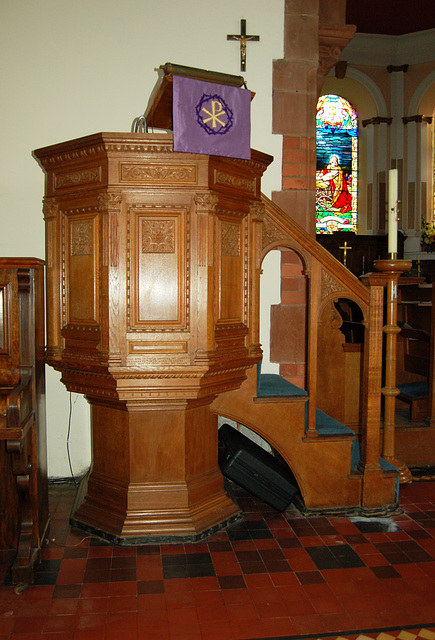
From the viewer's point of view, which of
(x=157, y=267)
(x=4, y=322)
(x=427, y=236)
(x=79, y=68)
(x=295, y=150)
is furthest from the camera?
(x=427, y=236)

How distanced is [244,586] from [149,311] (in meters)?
1.30

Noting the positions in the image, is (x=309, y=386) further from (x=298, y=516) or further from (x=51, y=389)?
(x=51, y=389)

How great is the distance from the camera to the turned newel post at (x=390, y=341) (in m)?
3.47

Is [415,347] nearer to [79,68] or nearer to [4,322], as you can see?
[79,68]

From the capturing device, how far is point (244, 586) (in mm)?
2617

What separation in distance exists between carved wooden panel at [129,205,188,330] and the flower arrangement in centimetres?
804

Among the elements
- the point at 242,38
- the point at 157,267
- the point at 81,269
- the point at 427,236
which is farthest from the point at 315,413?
the point at 427,236

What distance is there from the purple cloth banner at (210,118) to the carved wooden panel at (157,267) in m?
0.33

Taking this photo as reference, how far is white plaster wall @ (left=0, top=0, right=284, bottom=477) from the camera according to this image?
148 inches

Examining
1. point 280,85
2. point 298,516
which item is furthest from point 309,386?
point 280,85

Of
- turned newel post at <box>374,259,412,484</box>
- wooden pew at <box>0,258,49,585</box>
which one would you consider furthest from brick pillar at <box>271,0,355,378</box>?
wooden pew at <box>0,258,49,585</box>

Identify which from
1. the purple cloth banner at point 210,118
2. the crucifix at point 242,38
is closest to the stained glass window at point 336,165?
the crucifix at point 242,38

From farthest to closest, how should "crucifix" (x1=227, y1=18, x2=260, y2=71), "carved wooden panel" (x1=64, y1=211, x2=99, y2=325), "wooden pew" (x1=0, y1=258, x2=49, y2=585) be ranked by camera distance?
1. "crucifix" (x1=227, y1=18, x2=260, y2=71)
2. "carved wooden panel" (x1=64, y1=211, x2=99, y2=325)
3. "wooden pew" (x1=0, y1=258, x2=49, y2=585)

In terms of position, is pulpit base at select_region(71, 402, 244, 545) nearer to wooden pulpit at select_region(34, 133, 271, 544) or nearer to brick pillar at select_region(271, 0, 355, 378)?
wooden pulpit at select_region(34, 133, 271, 544)
